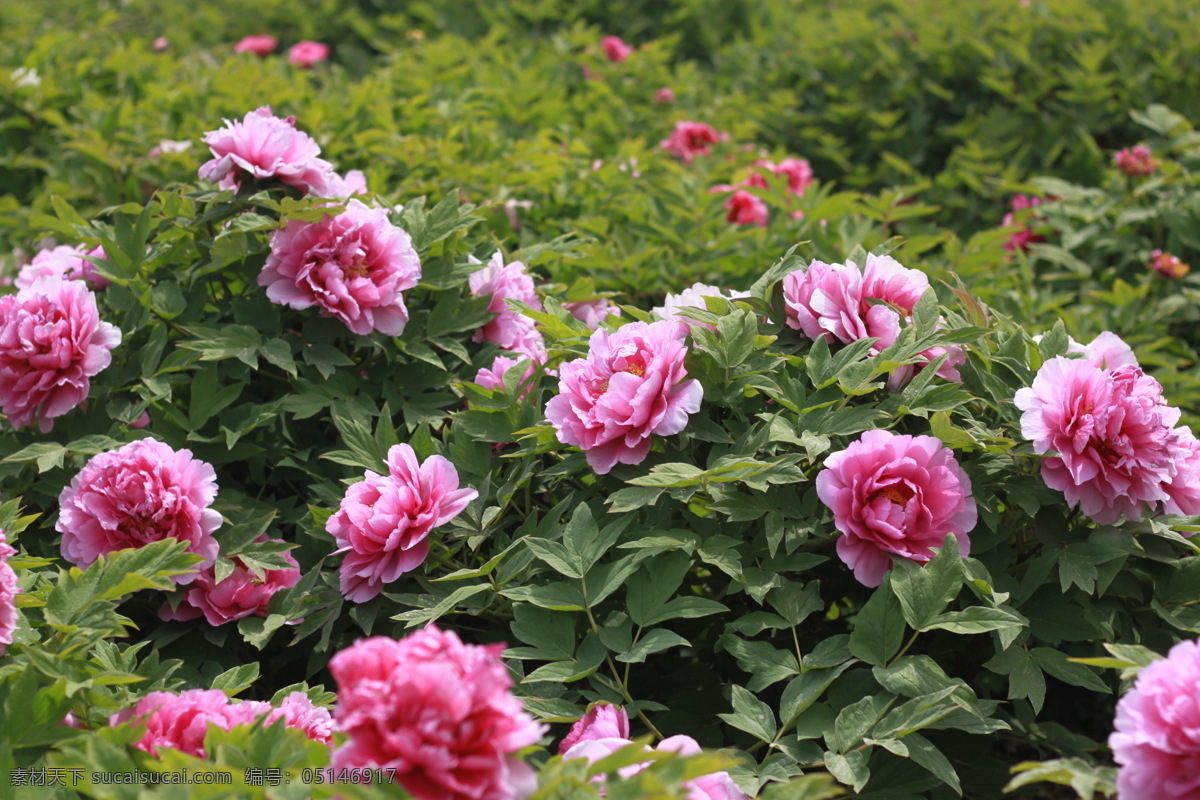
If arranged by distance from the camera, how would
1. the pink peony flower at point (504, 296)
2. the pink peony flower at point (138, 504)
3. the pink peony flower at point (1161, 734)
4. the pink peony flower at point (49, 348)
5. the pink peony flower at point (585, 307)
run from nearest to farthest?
the pink peony flower at point (1161, 734) < the pink peony flower at point (138, 504) < the pink peony flower at point (49, 348) < the pink peony flower at point (504, 296) < the pink peony flower at point (585, 307)

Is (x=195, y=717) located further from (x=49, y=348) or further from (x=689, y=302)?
(x=689, y=302)

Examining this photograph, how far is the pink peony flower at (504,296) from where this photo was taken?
2.38 m

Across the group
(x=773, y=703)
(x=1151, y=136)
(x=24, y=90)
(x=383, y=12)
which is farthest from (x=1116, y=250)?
(x=383, y=12)

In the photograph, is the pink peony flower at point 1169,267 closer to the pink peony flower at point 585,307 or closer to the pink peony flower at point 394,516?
the pink peony flower at point 585,307

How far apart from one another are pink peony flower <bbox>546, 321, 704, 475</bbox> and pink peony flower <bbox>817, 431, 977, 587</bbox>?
0.27m

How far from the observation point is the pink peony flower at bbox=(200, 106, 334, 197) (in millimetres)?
2189

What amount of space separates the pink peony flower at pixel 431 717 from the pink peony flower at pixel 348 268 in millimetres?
1161

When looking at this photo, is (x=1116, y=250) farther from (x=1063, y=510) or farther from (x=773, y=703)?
(x=773, y=703)

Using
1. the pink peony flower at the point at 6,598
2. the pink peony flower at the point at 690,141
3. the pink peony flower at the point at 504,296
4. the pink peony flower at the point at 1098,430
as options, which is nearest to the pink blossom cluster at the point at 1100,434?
the pink peony flower at the point at 1098,430

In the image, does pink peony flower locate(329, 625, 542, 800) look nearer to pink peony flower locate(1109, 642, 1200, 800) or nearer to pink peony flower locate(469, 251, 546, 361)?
pink peony flower locate(1109, 642, 1200, 800)

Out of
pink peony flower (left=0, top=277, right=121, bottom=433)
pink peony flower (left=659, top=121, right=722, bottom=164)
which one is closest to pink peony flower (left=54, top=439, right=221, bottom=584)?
pink peony flower (left=0, top=277, right=121, bottom=433)

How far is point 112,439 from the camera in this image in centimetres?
215

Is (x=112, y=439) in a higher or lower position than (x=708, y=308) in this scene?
lower

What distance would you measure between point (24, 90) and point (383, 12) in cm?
358
